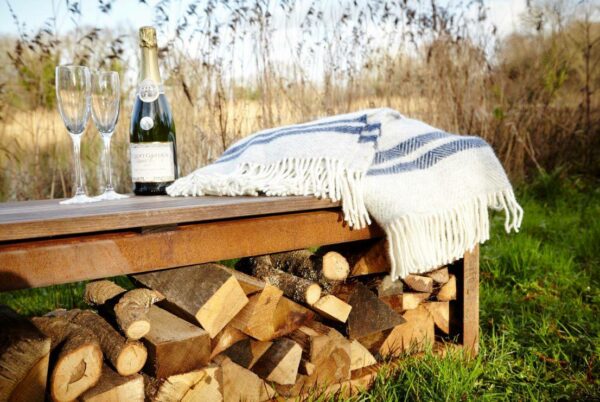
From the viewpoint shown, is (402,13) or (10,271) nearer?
(10,271)

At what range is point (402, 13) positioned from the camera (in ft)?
11.8

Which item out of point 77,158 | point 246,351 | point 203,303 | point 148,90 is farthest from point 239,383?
point 148,90

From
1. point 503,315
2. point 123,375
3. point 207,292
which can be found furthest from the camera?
point 503,315

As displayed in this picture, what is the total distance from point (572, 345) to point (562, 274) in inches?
27.2

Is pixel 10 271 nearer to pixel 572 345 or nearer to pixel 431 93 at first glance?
pixel 572 345

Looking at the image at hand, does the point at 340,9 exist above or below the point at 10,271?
above

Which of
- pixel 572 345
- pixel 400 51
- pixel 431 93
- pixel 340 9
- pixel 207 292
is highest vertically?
pixel 340 9

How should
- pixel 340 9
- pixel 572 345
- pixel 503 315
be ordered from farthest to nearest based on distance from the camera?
pixel 340 9 → pixel 503 315 → pixel 572 345

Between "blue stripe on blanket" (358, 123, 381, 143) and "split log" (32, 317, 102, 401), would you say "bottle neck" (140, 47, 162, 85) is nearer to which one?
"blue stripe on blanket" (358, 123, 381, 143)

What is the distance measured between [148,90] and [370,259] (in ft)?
2.80

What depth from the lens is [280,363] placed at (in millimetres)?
1312

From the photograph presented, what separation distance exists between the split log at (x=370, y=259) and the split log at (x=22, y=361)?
0.82 metres

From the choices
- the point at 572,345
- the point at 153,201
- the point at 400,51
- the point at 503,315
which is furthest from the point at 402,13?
the point at 153,201

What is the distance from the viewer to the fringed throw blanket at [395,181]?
1368 millimetres
